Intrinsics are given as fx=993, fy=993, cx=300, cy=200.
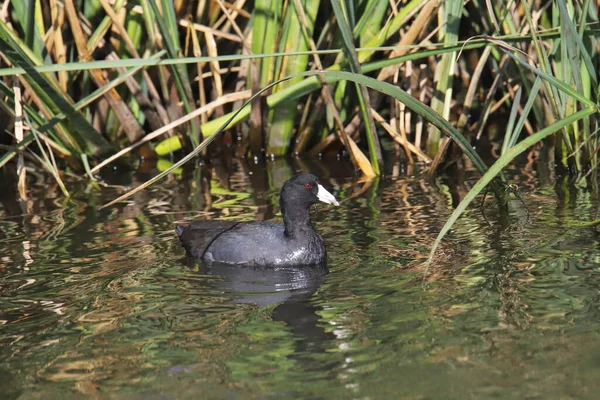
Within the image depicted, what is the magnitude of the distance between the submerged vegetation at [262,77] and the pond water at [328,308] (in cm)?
63

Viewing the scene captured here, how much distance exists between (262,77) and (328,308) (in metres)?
3.25

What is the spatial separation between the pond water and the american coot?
0.12 metres

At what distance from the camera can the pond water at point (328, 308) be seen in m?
3.40

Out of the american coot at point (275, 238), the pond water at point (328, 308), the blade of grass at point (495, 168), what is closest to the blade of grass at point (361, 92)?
the pond water at point (328, 308)

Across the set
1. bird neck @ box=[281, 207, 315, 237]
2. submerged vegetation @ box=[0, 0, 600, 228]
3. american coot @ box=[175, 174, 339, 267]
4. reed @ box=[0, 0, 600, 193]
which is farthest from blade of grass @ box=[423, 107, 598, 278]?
reed @ box=[0, 0, 600, 193]

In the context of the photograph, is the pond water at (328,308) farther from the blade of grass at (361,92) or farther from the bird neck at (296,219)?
the blade of grass at (361,92)

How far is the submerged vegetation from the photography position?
20.9 ft

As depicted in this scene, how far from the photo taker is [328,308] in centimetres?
423

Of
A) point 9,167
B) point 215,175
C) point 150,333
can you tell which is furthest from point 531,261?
point 9,167

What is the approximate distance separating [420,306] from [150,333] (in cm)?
111

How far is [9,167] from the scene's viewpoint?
814cm

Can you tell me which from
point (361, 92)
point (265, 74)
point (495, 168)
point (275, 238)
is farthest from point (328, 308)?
point (265, 74)

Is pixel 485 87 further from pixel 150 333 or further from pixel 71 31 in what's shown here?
pixel 150 333

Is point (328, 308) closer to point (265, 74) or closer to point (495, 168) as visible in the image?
point (495, 168)
